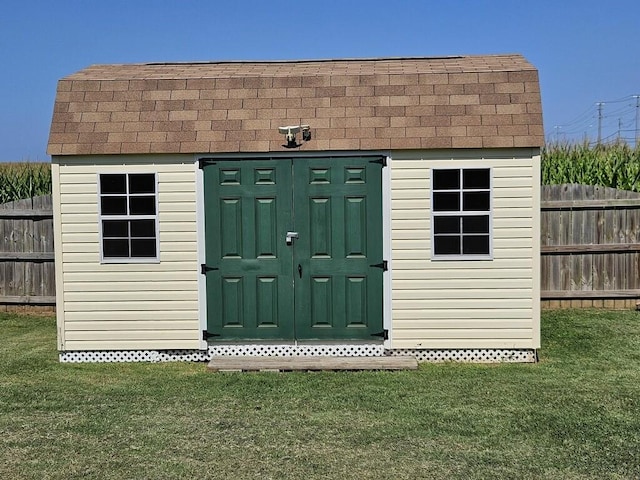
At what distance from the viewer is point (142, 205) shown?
29.1 ft

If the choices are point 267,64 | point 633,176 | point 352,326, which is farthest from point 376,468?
point 633,176

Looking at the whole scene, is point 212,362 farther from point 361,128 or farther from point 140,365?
point 361,128

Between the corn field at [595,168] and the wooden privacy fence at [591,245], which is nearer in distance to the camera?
the wooden privacy fence at [591,245]

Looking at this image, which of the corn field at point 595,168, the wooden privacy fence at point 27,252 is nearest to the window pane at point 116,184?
the wooden privacy fence at point 27,252

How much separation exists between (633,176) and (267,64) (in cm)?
664

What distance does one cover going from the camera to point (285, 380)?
791 centimetres

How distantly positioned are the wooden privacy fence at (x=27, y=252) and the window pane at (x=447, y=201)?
253 inches

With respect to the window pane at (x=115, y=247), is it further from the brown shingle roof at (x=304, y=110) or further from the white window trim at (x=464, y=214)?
the white window trim at (x=464, y=214)

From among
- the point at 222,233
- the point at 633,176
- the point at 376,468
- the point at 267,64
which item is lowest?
the point at 376,468

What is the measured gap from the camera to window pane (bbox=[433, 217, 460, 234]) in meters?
8.70

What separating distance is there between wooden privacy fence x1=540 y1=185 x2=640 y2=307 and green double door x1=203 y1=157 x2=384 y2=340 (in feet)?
13.5

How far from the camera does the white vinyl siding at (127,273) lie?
883cm

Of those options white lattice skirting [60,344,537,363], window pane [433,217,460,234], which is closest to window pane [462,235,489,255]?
window pane [433,217,460,234]

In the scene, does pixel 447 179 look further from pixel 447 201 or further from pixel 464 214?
pixel 464 214
